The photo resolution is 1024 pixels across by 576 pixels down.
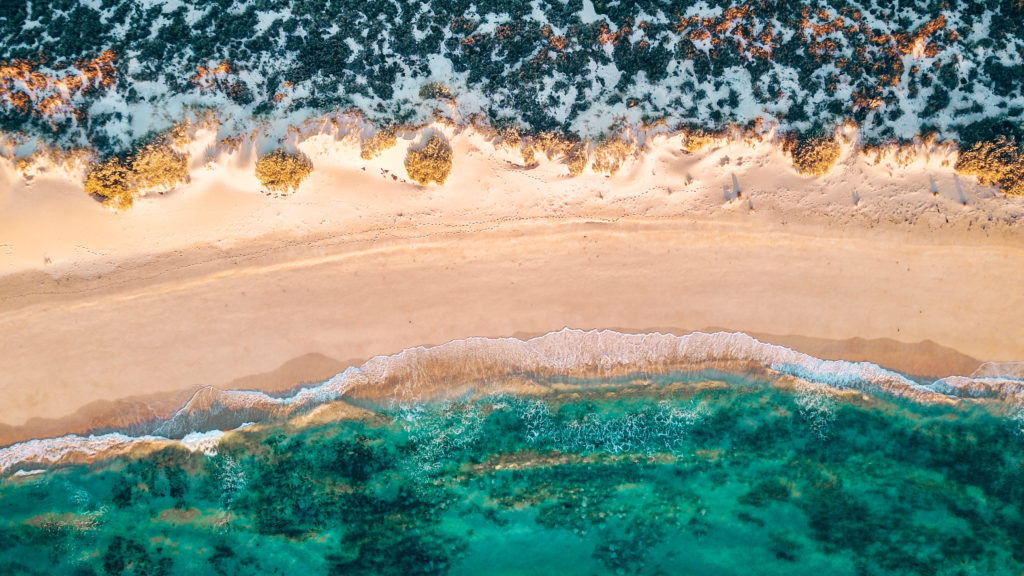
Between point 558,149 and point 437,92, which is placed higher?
point 437,92

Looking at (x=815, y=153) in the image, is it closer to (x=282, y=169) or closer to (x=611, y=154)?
(x=611, y=154)

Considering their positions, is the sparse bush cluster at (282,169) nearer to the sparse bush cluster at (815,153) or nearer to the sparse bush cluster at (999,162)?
the sparse bush cluster at (815,153)

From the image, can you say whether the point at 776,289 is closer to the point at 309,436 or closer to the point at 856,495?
the point at 856,495

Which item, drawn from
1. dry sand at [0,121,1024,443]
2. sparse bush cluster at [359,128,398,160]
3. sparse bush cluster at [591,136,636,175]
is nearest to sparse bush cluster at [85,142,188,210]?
dry sand at [0,121,1024,443]

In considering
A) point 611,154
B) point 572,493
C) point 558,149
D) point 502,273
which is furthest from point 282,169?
point 572,493

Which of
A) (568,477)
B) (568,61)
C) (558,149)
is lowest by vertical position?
(568,477)

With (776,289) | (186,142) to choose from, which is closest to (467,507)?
(776,289)

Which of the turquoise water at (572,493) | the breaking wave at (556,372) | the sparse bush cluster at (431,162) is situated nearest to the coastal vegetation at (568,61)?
the sparse bush cluster at (431,162)
